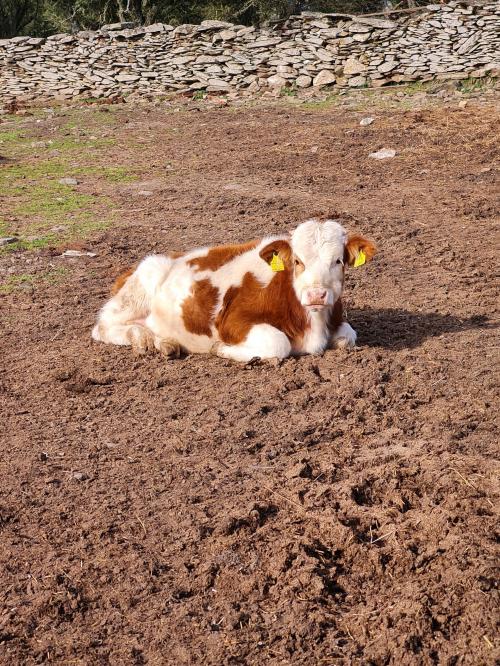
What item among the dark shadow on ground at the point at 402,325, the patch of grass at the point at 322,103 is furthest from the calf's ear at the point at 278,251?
the patch of grass at the point at 322,103

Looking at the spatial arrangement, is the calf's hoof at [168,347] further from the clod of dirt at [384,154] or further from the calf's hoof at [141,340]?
the clod of dirt at [384,154]

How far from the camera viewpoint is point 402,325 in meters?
7.21

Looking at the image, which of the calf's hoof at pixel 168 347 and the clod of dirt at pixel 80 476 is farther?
the calf's hoof at pixel 168 347

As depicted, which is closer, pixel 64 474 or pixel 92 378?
pixel 64 474

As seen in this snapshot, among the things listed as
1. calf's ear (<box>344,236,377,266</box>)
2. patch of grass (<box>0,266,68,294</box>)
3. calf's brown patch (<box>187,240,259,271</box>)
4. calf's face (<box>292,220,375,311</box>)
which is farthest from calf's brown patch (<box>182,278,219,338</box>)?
patch of grass (<box>0,266,68,294</box>)

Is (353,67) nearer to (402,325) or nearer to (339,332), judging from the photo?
(402,325)

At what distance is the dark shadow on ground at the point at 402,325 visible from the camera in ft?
22.5

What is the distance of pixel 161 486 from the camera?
490 centimetres

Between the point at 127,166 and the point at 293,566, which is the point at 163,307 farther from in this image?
the point at 127,166

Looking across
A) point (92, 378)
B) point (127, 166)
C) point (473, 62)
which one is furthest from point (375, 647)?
point (473, 62)

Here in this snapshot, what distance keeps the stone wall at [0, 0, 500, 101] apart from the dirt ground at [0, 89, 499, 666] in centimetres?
1169

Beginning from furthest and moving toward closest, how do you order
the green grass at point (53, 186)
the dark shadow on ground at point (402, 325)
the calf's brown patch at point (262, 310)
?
the green grass at point (53, 186) → the dark shadow on ground at point (402, 325) → the calf's brown patch at point (262, 310)

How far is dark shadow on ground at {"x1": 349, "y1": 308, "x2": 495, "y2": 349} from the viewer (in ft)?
22.5

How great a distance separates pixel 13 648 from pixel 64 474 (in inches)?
57.5
